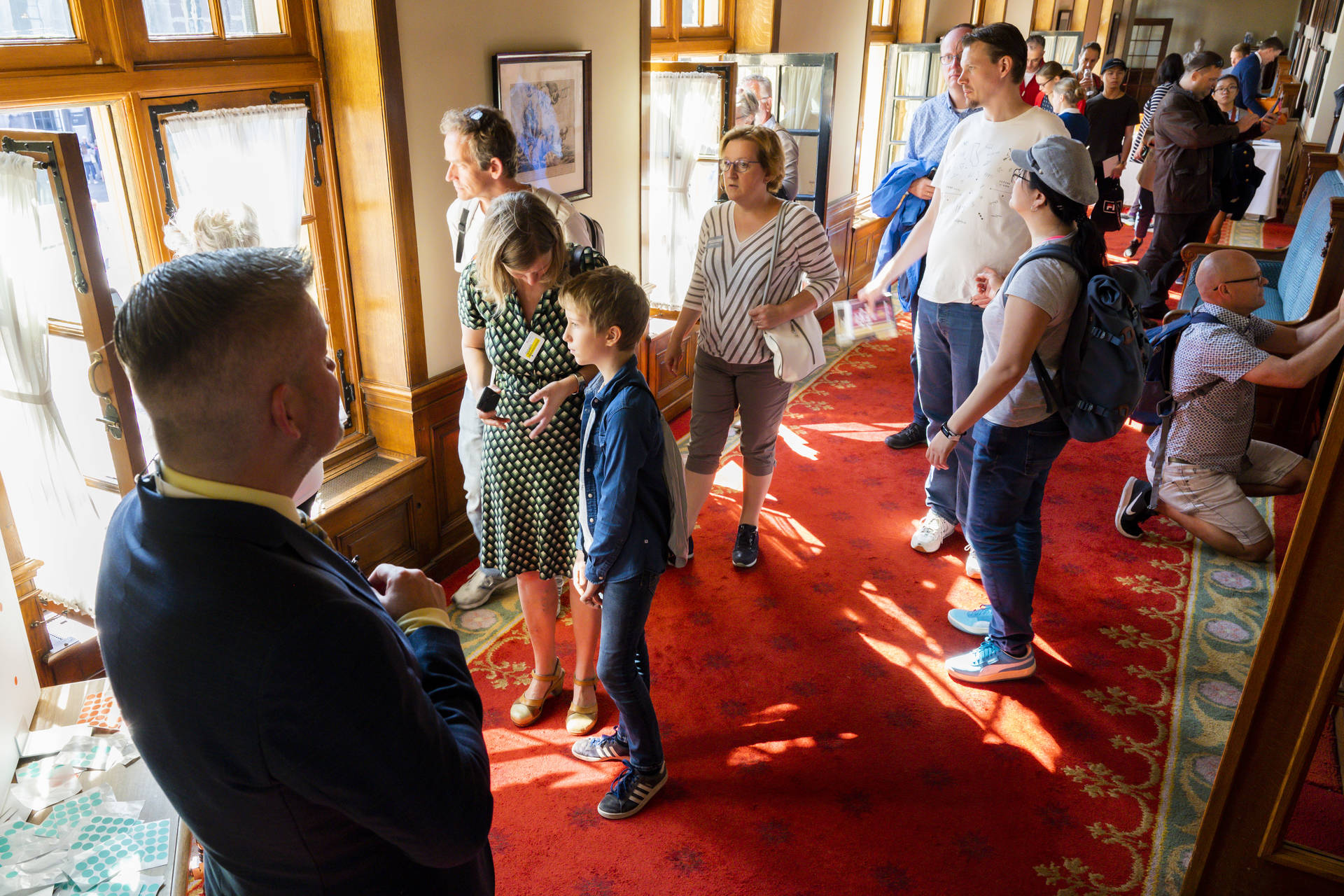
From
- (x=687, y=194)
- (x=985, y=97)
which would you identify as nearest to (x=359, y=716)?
(x=985, y=97)

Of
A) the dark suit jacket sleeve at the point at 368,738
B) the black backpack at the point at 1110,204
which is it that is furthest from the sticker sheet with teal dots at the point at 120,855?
the black backpack at the point at 1110,204

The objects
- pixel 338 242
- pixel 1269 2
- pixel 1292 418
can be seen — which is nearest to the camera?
pixel 338 242

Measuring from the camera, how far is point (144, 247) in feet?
8.84

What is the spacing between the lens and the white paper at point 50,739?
213 centimetres

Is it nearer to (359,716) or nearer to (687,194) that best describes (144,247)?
(359,716)

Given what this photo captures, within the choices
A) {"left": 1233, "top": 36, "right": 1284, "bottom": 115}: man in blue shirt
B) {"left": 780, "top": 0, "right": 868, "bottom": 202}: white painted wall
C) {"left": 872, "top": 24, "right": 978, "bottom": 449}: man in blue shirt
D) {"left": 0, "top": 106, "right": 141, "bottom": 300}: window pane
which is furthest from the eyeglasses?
{"left": 1233, "top": 36, "right": 1284, "bottom": 115}: man in blue shirt

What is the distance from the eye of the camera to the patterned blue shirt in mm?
4555

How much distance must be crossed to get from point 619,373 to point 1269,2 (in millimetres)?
21009

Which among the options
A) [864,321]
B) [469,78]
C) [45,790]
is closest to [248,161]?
[469,78]

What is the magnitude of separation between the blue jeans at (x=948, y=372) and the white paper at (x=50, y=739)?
8.49 feet

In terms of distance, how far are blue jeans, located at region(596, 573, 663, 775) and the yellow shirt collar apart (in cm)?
132

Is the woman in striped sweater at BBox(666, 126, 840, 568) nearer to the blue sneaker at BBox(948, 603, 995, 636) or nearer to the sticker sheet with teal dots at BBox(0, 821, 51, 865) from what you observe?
the blue sneaker at BBox(948, 603, 995, 636)

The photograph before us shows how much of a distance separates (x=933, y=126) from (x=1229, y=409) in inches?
82.4

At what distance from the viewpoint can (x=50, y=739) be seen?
217cm
